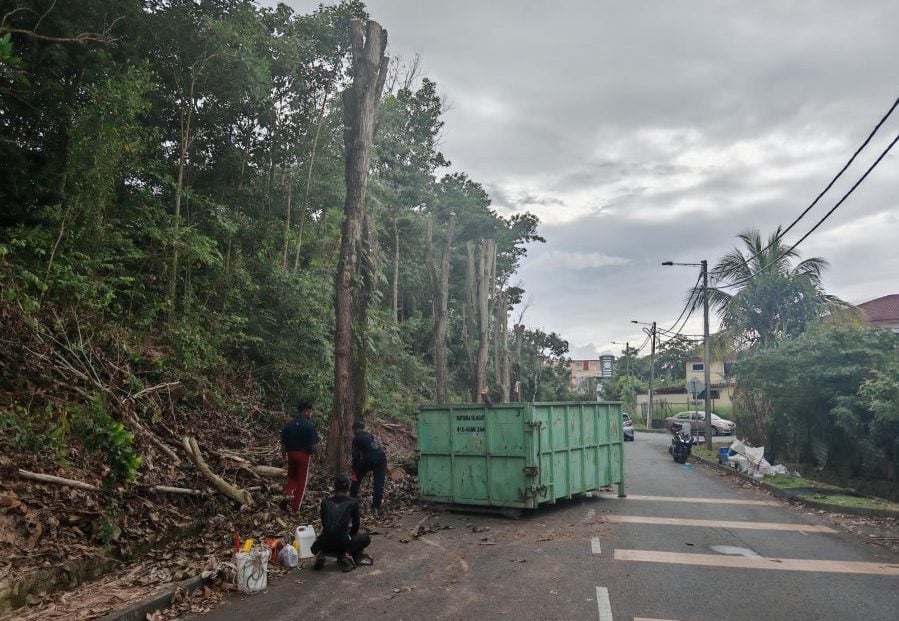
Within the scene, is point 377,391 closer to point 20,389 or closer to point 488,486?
point 488,486

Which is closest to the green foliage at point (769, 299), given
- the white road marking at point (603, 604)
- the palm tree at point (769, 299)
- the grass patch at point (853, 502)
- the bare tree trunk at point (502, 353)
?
the palm tree at point (769, 299)

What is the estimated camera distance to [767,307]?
30.8 metres

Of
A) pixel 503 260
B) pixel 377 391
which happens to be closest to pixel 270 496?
pixel 377 391

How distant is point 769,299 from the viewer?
30.6 metres

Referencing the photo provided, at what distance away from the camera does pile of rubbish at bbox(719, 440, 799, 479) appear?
630 inches

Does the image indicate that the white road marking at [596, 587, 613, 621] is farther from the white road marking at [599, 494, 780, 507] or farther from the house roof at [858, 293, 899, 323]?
the house roof at [858, 293, 899, 323]

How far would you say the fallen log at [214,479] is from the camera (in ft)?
28.3

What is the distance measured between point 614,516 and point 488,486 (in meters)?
2.33

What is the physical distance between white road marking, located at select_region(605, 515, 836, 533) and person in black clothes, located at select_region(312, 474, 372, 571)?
5.00 m

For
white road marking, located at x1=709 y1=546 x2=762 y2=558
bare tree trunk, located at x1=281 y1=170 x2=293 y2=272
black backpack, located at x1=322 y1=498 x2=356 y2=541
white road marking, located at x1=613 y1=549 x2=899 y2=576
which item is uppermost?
bare tree trunk, located at x1=281 y1=170 x2=293 y2=272

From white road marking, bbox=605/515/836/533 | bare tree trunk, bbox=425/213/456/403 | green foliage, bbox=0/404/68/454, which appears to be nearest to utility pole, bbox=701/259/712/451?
bare tree trunk, bbox=425/213/456/403

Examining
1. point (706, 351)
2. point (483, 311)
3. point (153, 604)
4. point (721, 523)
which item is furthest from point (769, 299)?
point (153, 604)

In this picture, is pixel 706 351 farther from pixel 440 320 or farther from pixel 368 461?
pixel 368 461

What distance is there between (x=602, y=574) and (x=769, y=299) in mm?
28255
